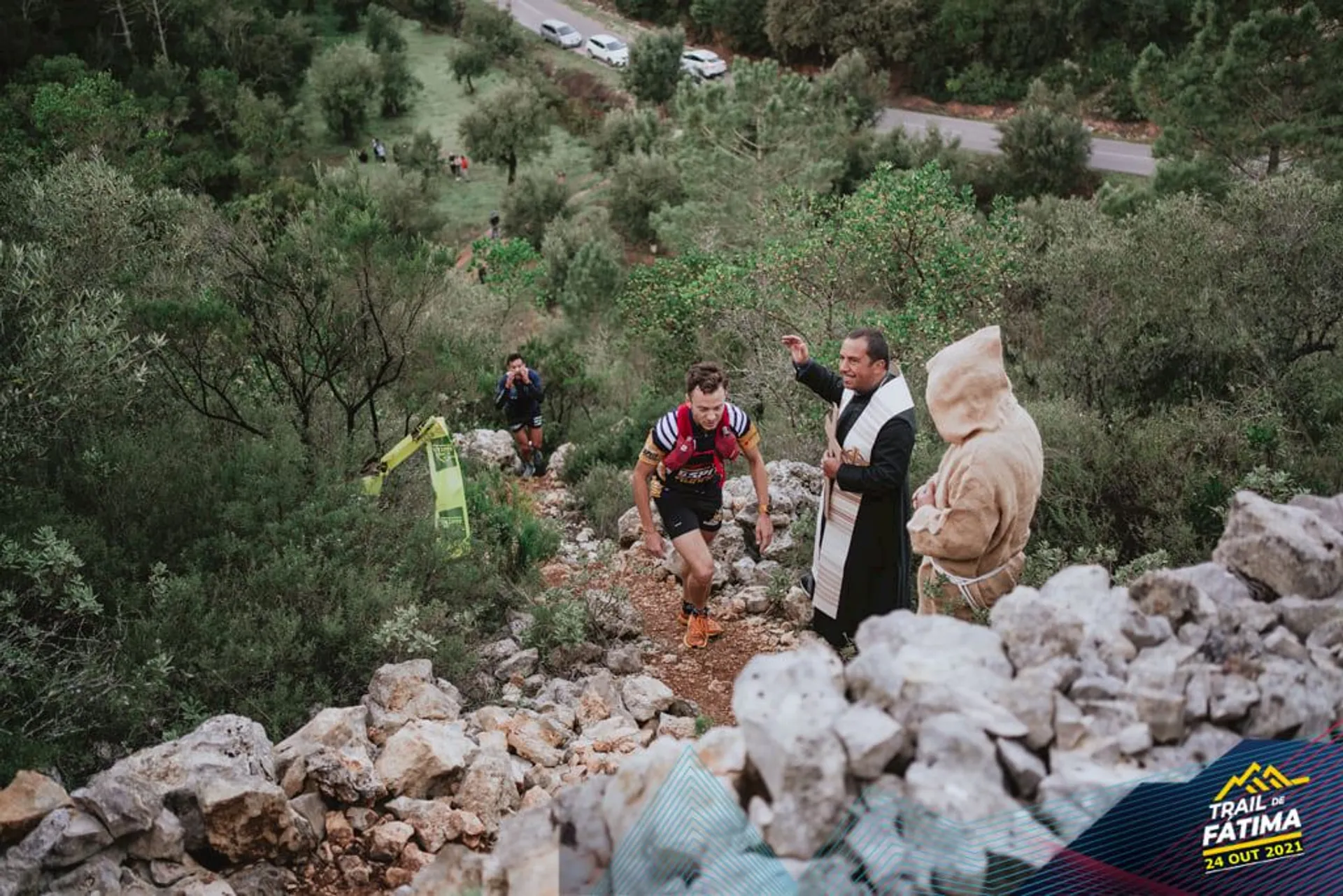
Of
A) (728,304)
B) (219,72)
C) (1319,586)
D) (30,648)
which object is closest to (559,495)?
(728,304)

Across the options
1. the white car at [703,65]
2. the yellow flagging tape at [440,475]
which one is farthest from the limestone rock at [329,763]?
the white car at [703,65]

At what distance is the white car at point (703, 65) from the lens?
42906mm

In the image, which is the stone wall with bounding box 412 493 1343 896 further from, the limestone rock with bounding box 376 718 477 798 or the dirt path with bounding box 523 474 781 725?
the dirt path with bounding box 523 474 781 725

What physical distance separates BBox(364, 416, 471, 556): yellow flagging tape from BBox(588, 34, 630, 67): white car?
1580 inches

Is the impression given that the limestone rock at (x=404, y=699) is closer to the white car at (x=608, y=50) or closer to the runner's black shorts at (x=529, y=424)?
the runner's black shorts at (x=529, y=424)

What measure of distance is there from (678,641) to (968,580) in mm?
2691

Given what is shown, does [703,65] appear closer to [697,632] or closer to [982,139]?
[982,139]

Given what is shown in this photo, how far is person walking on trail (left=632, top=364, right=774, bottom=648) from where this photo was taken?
6102 millimetres

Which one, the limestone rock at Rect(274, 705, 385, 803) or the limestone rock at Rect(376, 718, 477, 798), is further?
the limestone rock at Rect(376, 718, 477, 798)

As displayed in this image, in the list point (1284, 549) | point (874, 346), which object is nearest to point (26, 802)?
point (874, 346)

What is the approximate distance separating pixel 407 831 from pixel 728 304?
10.0 m

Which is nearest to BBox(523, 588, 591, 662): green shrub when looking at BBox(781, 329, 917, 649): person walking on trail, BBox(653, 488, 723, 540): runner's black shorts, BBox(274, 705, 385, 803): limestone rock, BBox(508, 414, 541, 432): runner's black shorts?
BBox(653, 488, 723, 540): runner's black shorts

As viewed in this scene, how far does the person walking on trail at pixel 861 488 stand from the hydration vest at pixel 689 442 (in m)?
0.57

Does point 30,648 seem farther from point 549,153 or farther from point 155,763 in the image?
point 549,153
